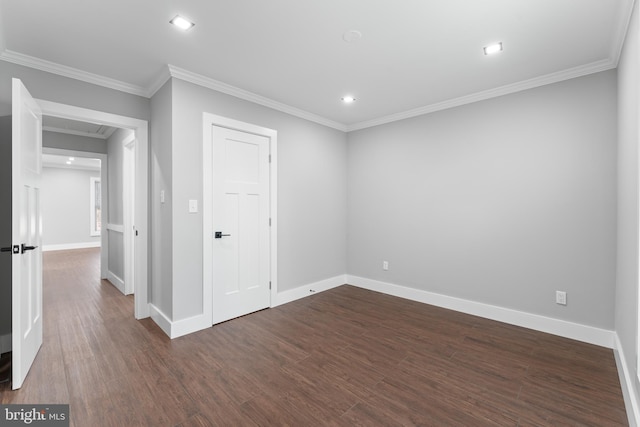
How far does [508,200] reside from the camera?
10.3 ft

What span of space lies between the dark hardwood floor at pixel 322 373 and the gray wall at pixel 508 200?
1.65 ft

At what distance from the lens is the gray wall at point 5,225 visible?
2432 millimetres

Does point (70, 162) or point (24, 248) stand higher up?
point (70, 162)

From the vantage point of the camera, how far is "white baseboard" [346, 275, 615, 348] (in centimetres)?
265

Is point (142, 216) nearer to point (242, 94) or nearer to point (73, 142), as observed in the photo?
point (242, 94)

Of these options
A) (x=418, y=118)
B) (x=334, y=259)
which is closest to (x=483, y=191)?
(x=418, y=118)

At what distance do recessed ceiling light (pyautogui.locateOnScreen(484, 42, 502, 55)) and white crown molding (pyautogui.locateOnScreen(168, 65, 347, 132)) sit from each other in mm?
2264

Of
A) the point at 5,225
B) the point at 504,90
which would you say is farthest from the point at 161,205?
the point at 504,90

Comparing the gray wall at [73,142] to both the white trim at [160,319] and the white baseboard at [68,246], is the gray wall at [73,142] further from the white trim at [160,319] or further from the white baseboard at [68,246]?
the white baseboard at [68,246]

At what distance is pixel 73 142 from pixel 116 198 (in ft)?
3.81

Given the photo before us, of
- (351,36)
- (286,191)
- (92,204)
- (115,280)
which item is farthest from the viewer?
(92,204)

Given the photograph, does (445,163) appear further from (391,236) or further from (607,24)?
(607,24)

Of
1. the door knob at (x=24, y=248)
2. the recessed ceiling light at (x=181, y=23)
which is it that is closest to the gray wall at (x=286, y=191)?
the recessed ceiling light at (x=181, y=23)

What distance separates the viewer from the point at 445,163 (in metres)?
3.64
